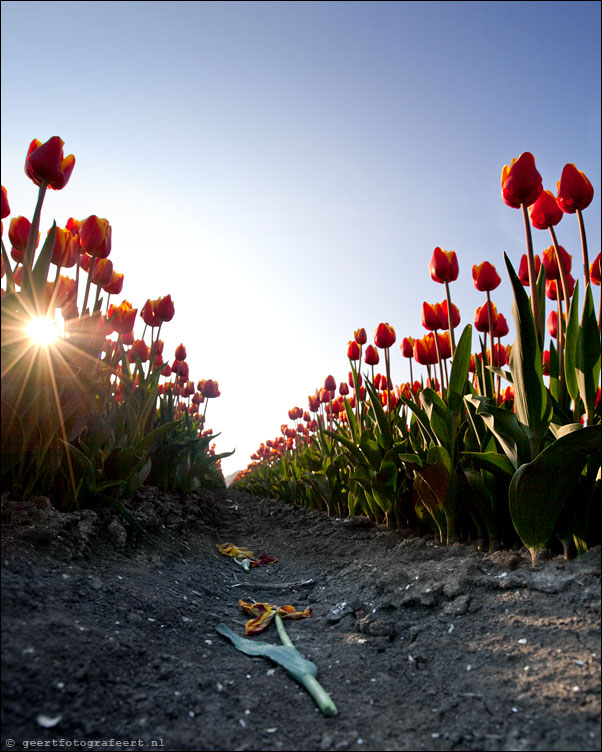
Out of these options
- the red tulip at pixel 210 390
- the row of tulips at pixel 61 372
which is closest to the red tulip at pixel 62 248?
the row of tulips at pixel 61 372

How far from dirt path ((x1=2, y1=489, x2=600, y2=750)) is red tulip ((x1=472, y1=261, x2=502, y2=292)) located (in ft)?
4.87

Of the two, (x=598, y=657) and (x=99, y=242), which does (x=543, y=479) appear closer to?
(x=598, y=657)

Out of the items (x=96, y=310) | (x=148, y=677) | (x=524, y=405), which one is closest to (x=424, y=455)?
(x=524, y=405)

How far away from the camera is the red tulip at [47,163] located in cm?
202

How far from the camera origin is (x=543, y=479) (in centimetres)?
168

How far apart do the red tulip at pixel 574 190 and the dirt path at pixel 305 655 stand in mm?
1471

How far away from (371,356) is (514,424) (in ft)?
8.14

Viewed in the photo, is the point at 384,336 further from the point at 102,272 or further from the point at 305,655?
the point at 305,655

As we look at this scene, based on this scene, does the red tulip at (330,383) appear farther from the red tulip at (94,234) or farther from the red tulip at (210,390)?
the red tulip at (94,234)

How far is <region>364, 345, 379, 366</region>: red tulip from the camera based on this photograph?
4.26m

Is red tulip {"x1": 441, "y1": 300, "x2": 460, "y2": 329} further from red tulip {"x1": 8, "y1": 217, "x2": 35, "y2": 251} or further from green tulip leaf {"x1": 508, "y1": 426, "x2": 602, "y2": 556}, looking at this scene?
red tulip {"x1": 8, "y1": 217, "x2": 35, "y2": 251}

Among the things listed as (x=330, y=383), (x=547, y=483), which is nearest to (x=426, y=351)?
(x=547, y=483)

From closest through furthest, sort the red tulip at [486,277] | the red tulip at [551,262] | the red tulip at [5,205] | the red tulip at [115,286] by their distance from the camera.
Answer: the red tulip at [5,205], the red tulip at [551,262], the red tulip at [486,277], the red tulip at [115,286]

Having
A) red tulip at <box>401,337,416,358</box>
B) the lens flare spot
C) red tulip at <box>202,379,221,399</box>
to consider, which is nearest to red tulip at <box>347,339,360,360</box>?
red tulip at <box>401,337,416,358</box>
